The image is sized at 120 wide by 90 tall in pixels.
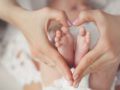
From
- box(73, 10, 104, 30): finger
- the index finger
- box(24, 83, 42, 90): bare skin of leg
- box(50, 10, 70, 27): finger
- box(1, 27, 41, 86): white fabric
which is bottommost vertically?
box(24, 83, 42, 90): bare skin of leg

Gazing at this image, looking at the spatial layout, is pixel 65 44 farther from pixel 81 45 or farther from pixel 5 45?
pixel 5 45

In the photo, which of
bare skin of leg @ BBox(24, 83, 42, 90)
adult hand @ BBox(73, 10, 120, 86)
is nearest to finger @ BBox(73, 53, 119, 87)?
adult hand @ BBox(73, 10, 120, 86)

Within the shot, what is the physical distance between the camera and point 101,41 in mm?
585

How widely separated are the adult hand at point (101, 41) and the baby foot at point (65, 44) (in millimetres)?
47

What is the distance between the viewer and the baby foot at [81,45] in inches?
24.1

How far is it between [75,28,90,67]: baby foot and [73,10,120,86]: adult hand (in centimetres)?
3

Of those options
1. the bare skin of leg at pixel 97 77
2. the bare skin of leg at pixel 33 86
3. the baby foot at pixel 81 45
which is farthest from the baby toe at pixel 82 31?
the bare skin of leg at pixel 33 86

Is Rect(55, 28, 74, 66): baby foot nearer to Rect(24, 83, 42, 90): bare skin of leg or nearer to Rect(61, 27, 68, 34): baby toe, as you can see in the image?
Rect(61, 27, 68, 34): baby toe

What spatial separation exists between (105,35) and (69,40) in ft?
0.30

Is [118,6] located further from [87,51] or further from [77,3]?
[87,51]

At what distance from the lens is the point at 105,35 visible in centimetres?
58

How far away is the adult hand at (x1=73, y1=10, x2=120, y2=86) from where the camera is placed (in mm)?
583

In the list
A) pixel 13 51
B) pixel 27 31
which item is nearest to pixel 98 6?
pixel 13 51

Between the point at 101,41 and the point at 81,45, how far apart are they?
0.22ft
